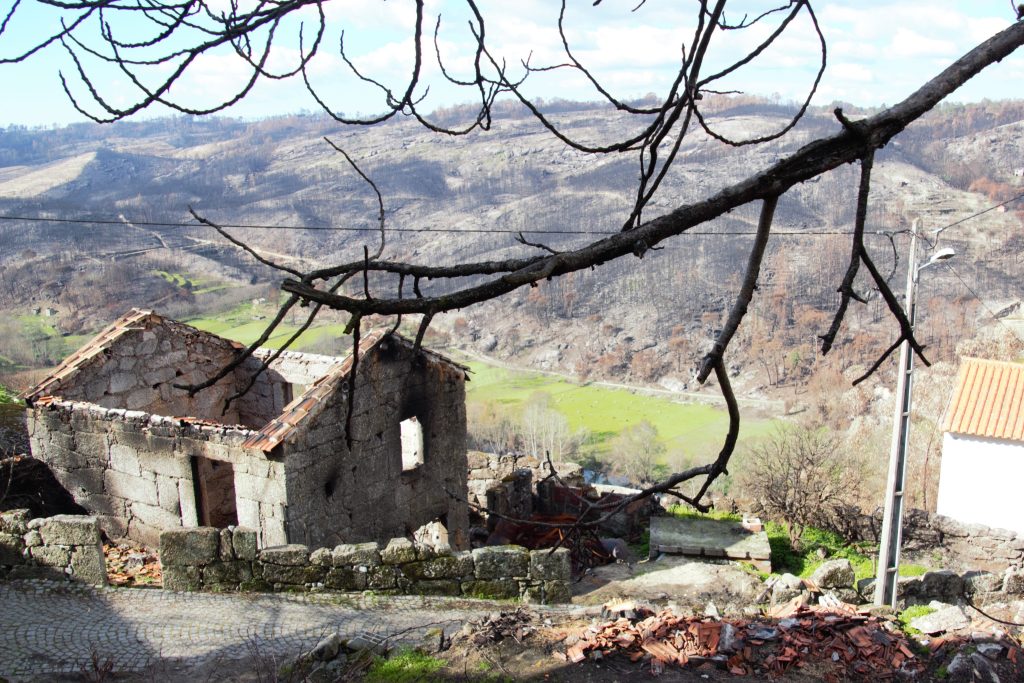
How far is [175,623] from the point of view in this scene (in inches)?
293

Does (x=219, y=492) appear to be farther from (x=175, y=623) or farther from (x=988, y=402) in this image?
(x=988, y=402)

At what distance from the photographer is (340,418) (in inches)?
415

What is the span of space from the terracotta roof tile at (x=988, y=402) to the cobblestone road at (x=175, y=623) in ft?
57.3

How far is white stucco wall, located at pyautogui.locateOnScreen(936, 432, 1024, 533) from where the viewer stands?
20.0 meters

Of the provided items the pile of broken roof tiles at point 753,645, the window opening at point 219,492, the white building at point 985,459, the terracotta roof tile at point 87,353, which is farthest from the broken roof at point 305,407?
the white building at point 985,459

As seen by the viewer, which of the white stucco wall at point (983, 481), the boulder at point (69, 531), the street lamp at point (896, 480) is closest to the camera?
the boulder at point (69, 531)

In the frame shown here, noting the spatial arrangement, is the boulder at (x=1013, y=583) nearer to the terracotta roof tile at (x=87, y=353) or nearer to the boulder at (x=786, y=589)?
the boulder at (x=786, y=589)

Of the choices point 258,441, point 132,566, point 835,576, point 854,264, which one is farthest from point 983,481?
point 854,264

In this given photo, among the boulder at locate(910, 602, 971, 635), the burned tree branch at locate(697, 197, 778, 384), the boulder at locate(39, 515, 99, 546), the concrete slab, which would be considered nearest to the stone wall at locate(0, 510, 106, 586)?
the boulder at locate(39, 515, 99, 546)

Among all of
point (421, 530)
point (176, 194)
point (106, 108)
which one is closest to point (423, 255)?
point (176, 194)

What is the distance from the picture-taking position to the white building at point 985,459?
65.9ft

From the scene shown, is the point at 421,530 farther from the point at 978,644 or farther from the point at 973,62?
the point at 973,62

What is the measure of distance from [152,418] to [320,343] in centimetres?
3494

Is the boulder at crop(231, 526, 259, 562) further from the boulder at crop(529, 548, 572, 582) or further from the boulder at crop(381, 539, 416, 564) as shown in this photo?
the boulder at crop(529, 548, 572, 582)
